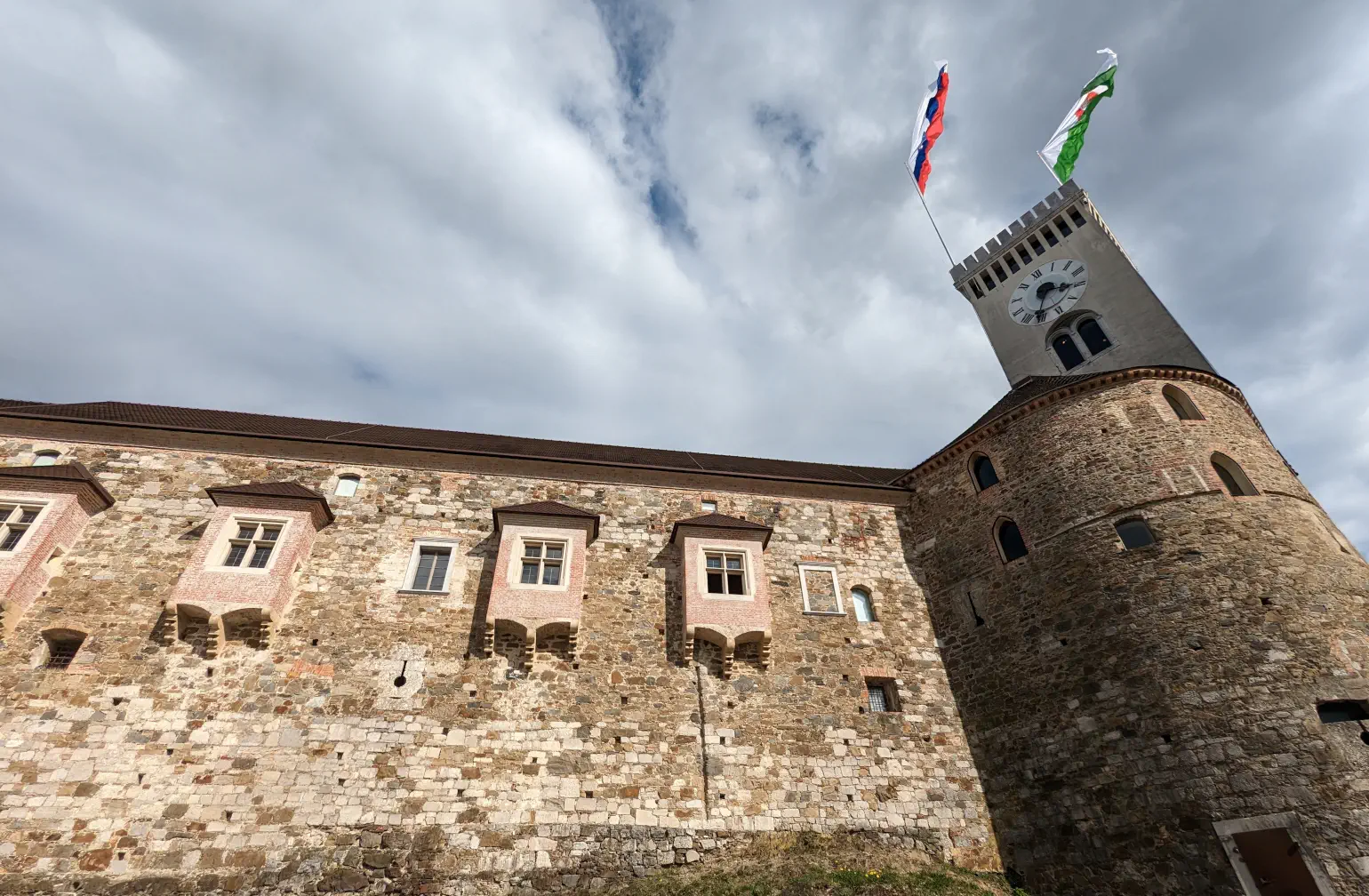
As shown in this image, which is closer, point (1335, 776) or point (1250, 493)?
point (1335, 776)

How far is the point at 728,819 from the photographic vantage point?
48.2 ft

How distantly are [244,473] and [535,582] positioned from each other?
356 inches

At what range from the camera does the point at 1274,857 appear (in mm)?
11828

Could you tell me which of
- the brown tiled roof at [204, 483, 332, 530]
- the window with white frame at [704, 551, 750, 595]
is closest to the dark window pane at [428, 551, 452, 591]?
the brown tiled roof at [204, 483, 332, 530]

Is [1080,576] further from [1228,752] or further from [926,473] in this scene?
[926,473]

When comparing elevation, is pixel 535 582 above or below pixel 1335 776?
above

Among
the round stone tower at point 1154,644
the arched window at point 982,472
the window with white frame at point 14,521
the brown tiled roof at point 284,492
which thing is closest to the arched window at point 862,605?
the round stone tower at point 1154,644

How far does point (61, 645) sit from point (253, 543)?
14.2 feet

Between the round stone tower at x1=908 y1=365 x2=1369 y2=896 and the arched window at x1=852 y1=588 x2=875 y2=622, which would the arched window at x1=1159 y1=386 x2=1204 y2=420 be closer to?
the round stone tower at x1=908 y1=365 x2=1369 y2=896

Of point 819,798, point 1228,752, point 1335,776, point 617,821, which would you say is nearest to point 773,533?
point 819,798

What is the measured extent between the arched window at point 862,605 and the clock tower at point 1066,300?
13.4 m

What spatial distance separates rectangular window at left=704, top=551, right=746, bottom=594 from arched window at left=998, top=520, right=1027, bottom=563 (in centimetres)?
737

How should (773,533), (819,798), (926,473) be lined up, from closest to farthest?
1. (819,798)
2. (773,533)
3. (926,473)

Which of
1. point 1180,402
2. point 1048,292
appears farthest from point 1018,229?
point 1180,402
